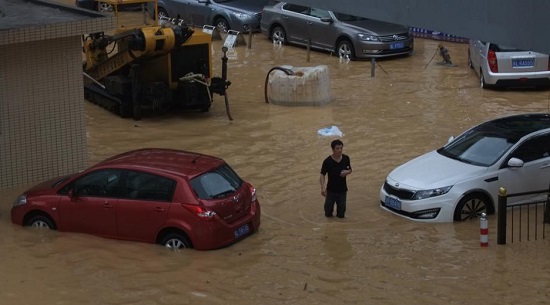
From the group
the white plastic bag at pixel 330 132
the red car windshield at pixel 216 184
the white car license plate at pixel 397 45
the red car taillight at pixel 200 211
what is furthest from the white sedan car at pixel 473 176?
the white car license plate at pixel 397 45

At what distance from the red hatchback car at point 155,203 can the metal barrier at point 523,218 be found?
3.16 meters

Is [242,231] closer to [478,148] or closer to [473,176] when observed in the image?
[473,176]

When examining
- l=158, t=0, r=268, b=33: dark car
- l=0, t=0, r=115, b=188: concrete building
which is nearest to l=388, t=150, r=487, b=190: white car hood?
l=0, t=0, r=115, b=188: concrete building

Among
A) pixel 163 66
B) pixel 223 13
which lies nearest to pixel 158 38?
pixel 163 66

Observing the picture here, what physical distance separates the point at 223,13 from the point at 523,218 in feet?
58.3

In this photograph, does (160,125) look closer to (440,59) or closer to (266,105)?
(266,105)

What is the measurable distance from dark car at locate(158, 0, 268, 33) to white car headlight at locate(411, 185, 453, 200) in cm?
1631

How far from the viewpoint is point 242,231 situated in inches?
519

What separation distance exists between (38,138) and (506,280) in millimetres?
7704

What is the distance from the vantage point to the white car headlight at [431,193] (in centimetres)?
1406

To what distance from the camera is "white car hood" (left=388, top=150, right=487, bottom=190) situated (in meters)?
14.2

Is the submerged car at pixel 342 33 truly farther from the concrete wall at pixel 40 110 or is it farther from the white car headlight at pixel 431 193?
the white car headlight at pixel 431 193

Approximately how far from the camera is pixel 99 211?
42.9 ft

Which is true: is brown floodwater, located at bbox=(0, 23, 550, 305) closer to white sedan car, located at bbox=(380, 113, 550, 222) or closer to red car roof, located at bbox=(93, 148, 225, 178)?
white sedan car, located at bbox=(380, 113, 550, 222)
